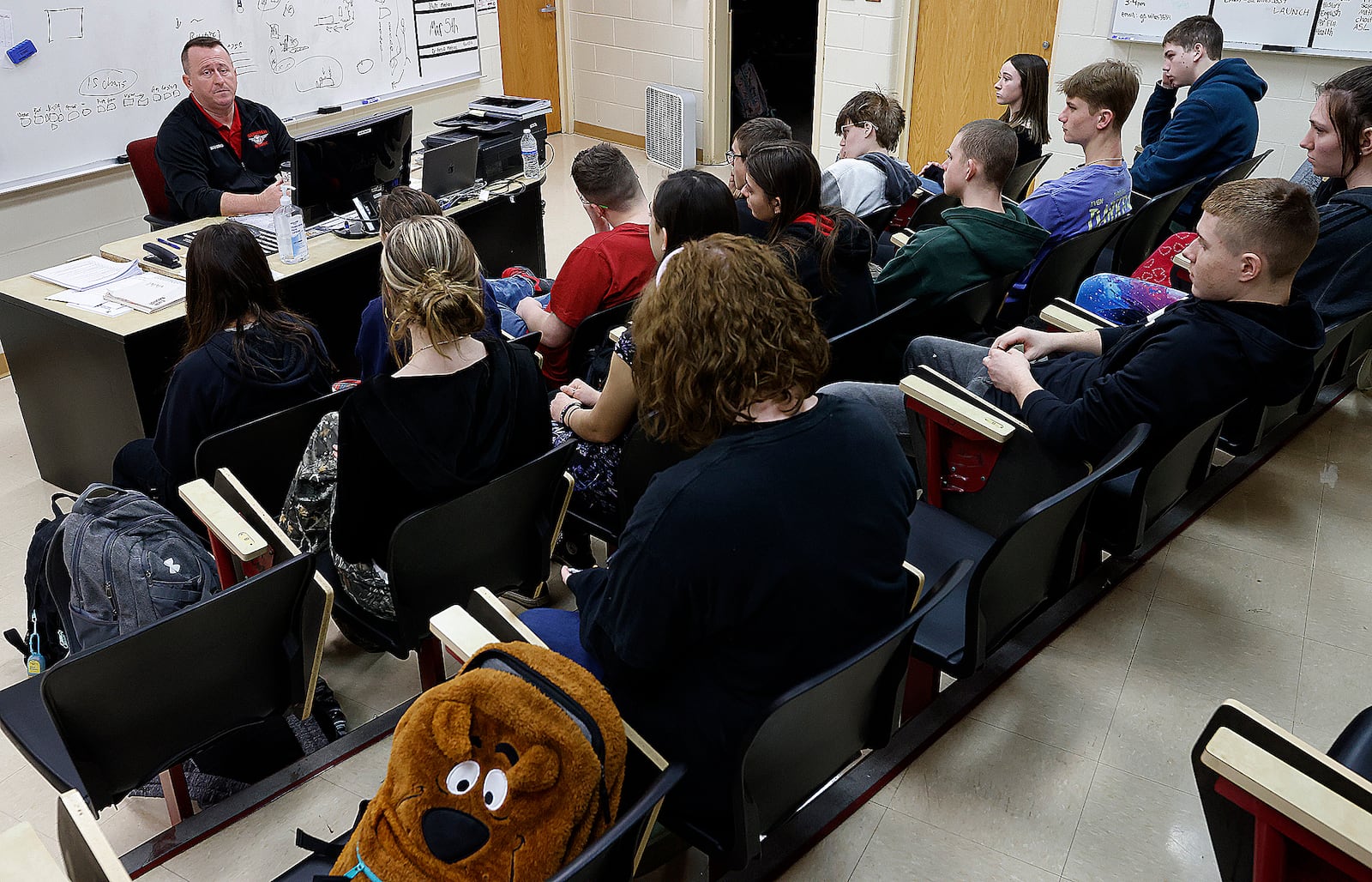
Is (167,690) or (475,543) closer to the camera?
(167,690)

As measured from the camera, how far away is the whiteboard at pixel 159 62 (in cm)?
424

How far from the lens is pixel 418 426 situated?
195 cm

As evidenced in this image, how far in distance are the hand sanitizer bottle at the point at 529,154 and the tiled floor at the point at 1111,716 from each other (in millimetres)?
2541

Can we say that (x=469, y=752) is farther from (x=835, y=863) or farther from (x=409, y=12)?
(x=409, y=12)

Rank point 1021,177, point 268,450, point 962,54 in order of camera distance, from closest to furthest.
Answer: point 268,450, point 1021,177, point 962,54

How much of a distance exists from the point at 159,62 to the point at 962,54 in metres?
4.34

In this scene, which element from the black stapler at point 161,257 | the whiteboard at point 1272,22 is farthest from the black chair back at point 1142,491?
the whiteboard at point 1272,22

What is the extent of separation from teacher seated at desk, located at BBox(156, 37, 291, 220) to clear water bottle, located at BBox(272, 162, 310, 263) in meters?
0.30

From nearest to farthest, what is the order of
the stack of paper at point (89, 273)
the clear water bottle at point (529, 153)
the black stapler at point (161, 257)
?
the stack of paper at point (89, 273) < the black stapler at point (161, 257) < the clear water bottle at point (529, 153)

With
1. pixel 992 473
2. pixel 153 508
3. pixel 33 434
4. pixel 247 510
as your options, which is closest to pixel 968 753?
pixel 992 473

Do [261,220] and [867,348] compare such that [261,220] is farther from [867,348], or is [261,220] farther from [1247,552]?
[1247,552]

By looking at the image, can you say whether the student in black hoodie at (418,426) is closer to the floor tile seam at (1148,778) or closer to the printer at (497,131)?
the floor tile seam at (1148,778)

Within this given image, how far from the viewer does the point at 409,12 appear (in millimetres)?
6012

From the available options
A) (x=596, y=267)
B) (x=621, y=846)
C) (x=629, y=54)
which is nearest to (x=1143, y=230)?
(x=596, y=267)
